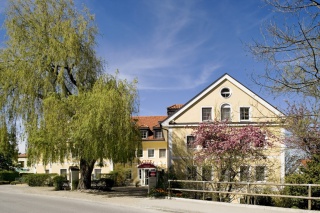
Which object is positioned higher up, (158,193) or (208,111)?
(208,111)

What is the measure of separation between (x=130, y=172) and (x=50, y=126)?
21.6 m

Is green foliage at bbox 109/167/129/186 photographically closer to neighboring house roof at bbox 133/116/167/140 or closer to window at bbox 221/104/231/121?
neighboring house roof at bbox 133/116/167/140

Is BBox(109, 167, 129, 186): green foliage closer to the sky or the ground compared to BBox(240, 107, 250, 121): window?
closer to the ground

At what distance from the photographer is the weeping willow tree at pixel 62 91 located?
2102 cm

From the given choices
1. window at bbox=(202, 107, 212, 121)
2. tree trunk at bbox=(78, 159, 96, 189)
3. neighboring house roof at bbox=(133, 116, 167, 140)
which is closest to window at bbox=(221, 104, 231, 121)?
window at bbox=(202, 107, 212, 121)

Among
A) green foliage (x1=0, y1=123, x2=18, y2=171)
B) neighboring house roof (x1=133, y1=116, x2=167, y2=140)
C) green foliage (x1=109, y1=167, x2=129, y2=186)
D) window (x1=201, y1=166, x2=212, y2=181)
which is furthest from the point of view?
neighboring house roof (x1=133, y1=116, x2=167, y2=140)

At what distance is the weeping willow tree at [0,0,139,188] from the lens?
21.0 meters

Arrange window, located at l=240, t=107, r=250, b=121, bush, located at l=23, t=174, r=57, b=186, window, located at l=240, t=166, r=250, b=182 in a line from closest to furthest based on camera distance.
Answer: window, located at l=240, t=166, r=250, b=182 < window, located at l=240, t=107, r=250, b=121 < bush, located at l=23, t=174, r=57, b=186

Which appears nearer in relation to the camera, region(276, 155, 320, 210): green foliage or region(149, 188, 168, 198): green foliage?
region(276, 155, 320, 210): green foliage

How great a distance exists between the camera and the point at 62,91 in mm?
23719

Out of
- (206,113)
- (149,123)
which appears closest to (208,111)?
(206,113)

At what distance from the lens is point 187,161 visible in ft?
76.8

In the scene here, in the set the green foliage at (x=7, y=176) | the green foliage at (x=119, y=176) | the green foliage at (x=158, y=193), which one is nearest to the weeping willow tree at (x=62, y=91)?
the green foliage at (x=158, y=193)

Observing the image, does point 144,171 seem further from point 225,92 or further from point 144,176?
point 225,92
